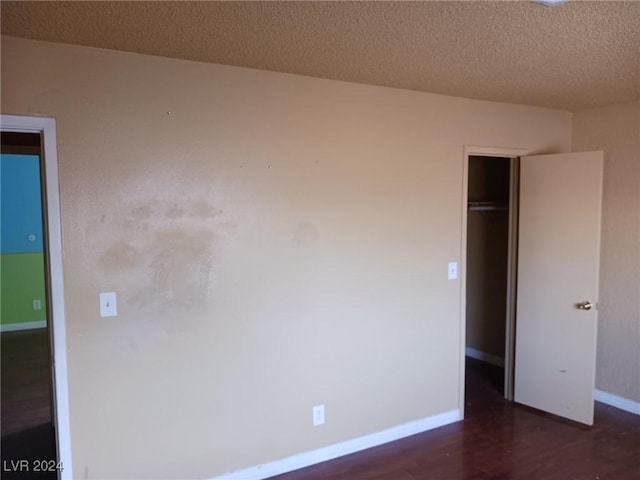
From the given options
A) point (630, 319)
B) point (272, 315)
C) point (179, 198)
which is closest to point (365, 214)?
point (272, 315)

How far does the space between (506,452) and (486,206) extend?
7.39 ft

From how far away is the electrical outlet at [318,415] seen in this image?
284cm

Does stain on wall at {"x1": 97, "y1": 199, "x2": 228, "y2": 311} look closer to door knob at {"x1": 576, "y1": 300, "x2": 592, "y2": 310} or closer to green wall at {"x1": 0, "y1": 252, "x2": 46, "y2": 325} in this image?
door knob at {"x1": 576, "y1": 300, "x2": 592, "y2": 310}

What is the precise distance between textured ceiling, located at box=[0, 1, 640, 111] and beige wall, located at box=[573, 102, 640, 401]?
955 millimetres

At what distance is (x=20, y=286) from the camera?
20.0 ft

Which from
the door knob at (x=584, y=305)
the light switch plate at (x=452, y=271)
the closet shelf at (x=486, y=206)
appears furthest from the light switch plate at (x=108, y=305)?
the closet shelf at (x=486, y=206)

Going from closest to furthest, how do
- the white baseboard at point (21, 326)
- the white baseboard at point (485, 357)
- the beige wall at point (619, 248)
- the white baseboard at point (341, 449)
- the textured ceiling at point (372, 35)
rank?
the textured ceiling at point (372, 35)
the white baseboard at point (341, 449)
the beige wall at point (619, 248)
the white baseboard at point (485, 357)
the white baseboard at point (21, 326)

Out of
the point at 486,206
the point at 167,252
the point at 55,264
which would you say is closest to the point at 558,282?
the point at 486,206

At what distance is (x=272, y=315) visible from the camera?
2664 mm

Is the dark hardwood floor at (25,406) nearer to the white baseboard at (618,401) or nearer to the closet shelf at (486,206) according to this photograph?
the closet shelf at (486,206)

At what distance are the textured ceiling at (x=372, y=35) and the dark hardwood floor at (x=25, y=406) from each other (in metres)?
2.57

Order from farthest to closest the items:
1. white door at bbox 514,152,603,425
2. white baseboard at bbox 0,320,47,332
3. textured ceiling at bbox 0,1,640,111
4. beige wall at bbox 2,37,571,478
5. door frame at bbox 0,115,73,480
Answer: white baseboard at bbox 0,320,47,332, white door at bbox 514,152,603,425, beige wall at bbox 2,37,571,478, door frame at bbox 0,115,73,480, textured ceiling at bbox 0,1,640,111

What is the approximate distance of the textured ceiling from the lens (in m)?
1.75

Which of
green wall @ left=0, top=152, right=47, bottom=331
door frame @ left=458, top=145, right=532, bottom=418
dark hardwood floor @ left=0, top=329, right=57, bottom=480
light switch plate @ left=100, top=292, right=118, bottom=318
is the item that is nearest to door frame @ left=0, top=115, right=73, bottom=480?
light switch plate @ left=100, top=292, right=118, bottom=318
